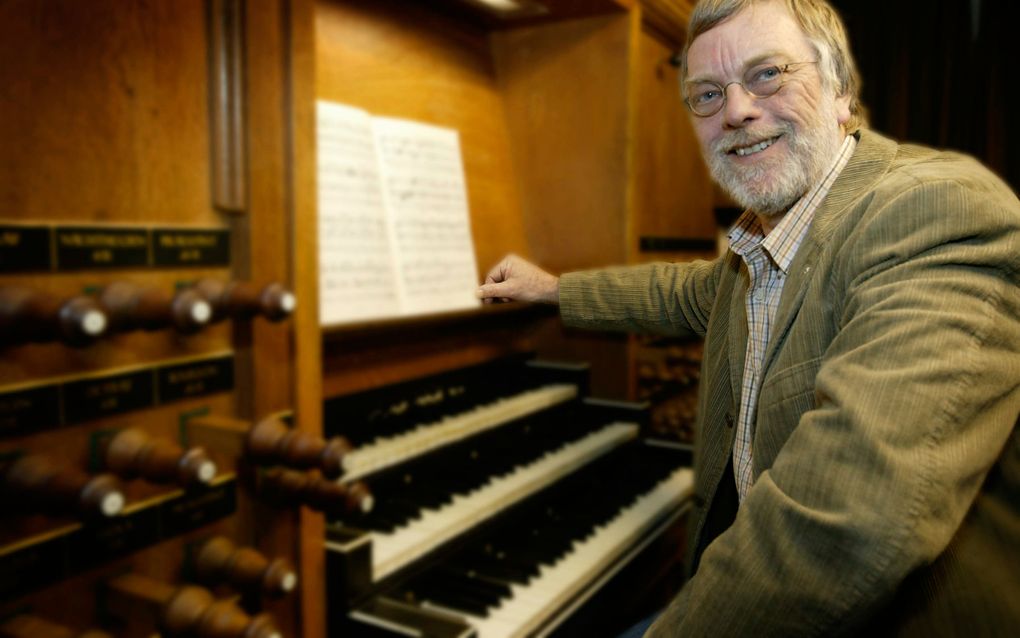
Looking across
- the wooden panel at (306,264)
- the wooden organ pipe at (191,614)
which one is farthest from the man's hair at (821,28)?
the wooden organ pipe at (191,614)

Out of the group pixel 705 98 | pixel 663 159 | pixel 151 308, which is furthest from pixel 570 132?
pixel 151 308

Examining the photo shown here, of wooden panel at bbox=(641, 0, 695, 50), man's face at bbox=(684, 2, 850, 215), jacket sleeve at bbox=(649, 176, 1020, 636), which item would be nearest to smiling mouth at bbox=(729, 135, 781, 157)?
man's face at bbox=(684, 2, 850, 215)

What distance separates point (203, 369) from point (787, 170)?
1.03 metres

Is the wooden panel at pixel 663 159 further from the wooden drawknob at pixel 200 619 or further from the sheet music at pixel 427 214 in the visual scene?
the wooden drawknob at pixel 200 619

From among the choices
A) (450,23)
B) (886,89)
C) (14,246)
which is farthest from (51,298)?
(886,89)

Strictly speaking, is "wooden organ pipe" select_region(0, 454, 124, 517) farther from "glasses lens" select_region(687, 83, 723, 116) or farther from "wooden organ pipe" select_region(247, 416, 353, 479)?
"glasses lens" select_region(687, 83, 723, 116)

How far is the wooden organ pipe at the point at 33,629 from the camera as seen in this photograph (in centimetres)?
100

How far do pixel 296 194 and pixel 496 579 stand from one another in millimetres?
1113

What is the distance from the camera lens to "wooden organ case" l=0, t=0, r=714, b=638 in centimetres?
105

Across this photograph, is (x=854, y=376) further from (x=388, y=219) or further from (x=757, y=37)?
(x=388, y=219)

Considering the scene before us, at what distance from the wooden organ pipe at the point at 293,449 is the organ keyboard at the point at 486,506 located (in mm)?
28

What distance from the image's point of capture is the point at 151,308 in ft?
3.62

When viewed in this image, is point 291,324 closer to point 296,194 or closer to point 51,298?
point 296,194

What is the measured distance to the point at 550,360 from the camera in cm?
293
